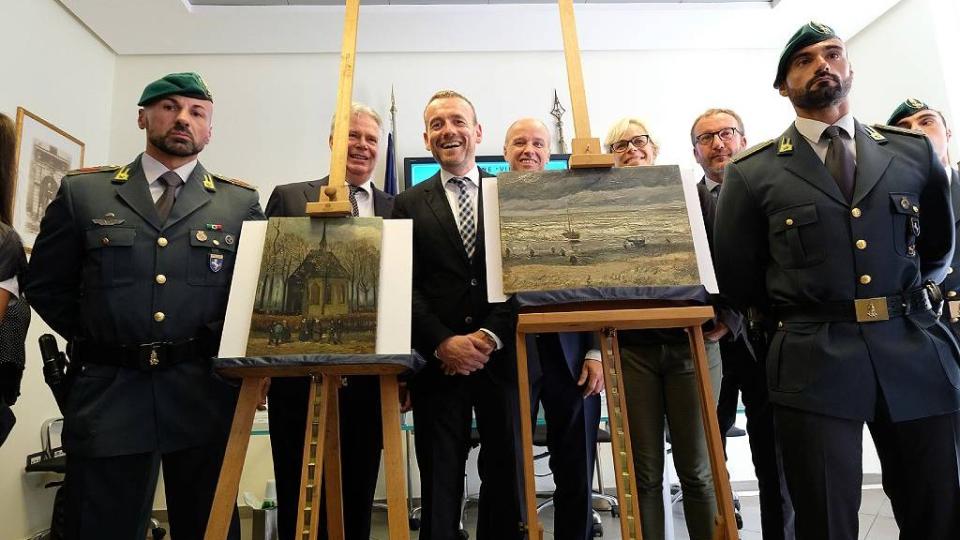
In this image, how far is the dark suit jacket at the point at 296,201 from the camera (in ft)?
6.55

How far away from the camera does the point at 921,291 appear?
56.9 inches

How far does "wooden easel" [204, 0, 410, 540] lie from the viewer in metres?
1.31

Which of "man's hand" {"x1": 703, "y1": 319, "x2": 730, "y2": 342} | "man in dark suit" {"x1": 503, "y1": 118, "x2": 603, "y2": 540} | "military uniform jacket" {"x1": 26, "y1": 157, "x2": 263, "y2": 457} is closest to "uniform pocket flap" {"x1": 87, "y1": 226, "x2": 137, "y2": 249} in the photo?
"military uniform jacket" {"x1": 26, "y1": 157, "x2": 263, "y2": 457}

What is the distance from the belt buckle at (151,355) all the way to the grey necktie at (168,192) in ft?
1.20

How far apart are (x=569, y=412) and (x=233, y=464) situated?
36.3 inches

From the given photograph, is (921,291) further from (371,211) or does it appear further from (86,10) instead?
(86,10)

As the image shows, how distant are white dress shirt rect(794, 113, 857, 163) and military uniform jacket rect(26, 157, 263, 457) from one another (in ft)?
5.39

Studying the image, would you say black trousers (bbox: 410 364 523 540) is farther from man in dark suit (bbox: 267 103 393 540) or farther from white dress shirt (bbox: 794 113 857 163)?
white dress shirt (bbox: 794 113 857 163)

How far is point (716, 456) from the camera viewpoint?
4.38 ft

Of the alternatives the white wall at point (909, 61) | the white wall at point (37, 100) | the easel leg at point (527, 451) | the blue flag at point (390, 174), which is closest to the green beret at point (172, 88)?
the easel leg at point (527, 451)

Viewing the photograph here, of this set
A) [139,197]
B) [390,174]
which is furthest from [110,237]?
[390,174]

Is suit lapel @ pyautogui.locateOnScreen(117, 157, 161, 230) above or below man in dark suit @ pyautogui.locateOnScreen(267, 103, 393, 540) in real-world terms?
above

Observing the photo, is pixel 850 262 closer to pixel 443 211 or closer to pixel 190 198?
pixel 443 211

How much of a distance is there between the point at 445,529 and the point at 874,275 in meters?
1.29
